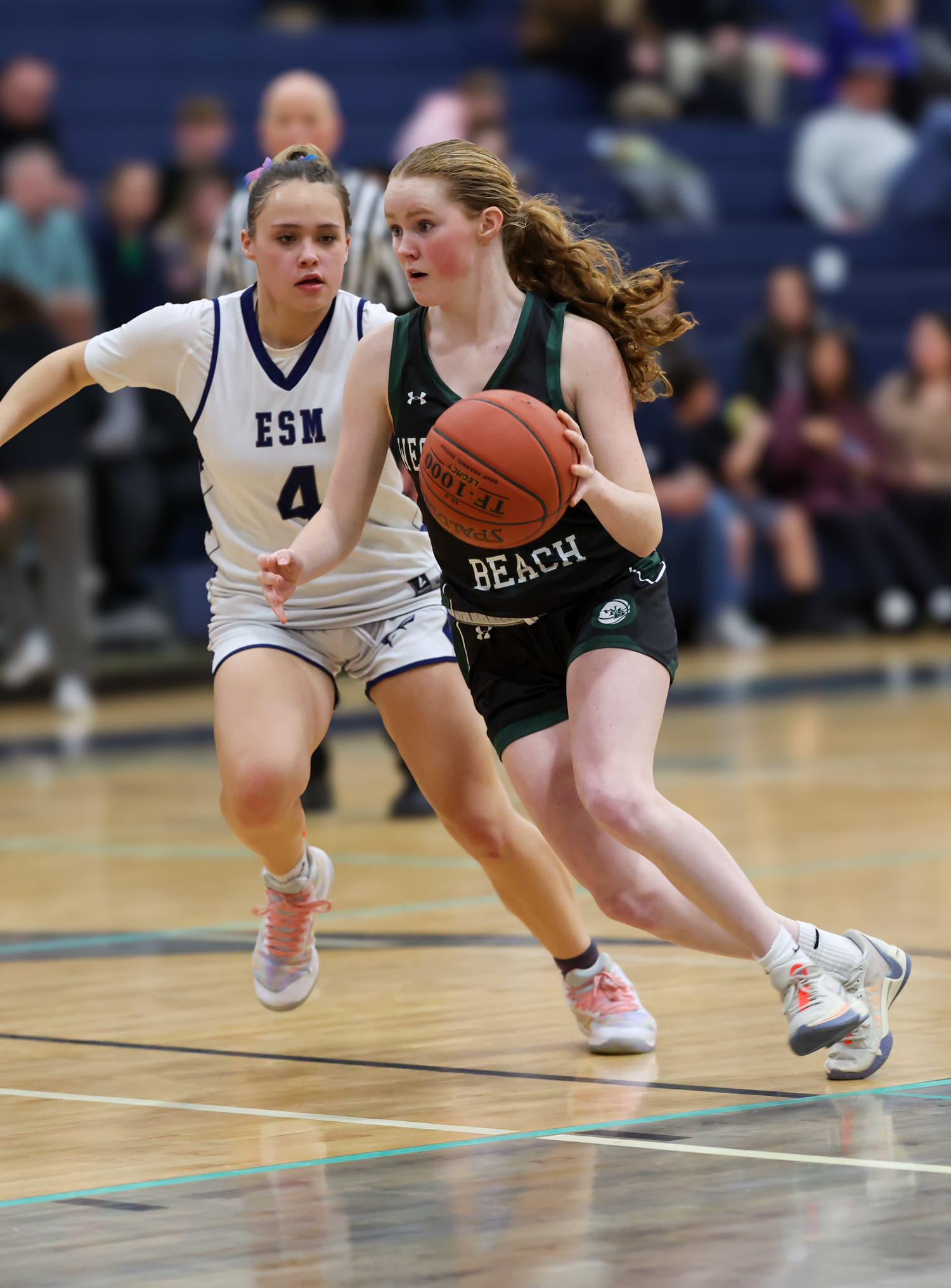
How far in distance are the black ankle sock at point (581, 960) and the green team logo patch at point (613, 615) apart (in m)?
0.76

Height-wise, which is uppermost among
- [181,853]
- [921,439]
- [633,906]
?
[633,906]

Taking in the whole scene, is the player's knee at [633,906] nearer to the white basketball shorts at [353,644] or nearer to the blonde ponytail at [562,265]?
the white basketball shorts at [353,644]

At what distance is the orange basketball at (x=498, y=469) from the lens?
4.02 m

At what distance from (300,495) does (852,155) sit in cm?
1371

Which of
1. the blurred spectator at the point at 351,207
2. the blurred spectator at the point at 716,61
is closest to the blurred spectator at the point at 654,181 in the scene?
the blurred spectator at the point at 716,61

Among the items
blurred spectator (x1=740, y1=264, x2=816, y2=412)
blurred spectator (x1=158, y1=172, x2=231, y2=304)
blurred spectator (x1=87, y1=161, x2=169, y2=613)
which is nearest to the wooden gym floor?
blurred spectator (x1=87, y1=161, x2=169, y2=613)

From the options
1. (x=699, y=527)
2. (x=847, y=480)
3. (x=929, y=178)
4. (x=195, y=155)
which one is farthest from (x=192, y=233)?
(x=929, y=178)

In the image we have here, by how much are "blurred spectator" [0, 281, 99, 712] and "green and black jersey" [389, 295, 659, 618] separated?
7.77 metres

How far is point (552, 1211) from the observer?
10.8 ft

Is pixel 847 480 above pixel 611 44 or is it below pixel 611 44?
below

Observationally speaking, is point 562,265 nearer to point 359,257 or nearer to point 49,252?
point 359,257

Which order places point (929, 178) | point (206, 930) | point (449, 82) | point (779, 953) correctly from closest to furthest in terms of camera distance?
point (779, 953) → point (206, 930) → point (449, 82) → point (929, 178)

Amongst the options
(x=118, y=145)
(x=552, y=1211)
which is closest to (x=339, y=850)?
(x=552, y=1211)

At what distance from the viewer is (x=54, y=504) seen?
39.6 ft
